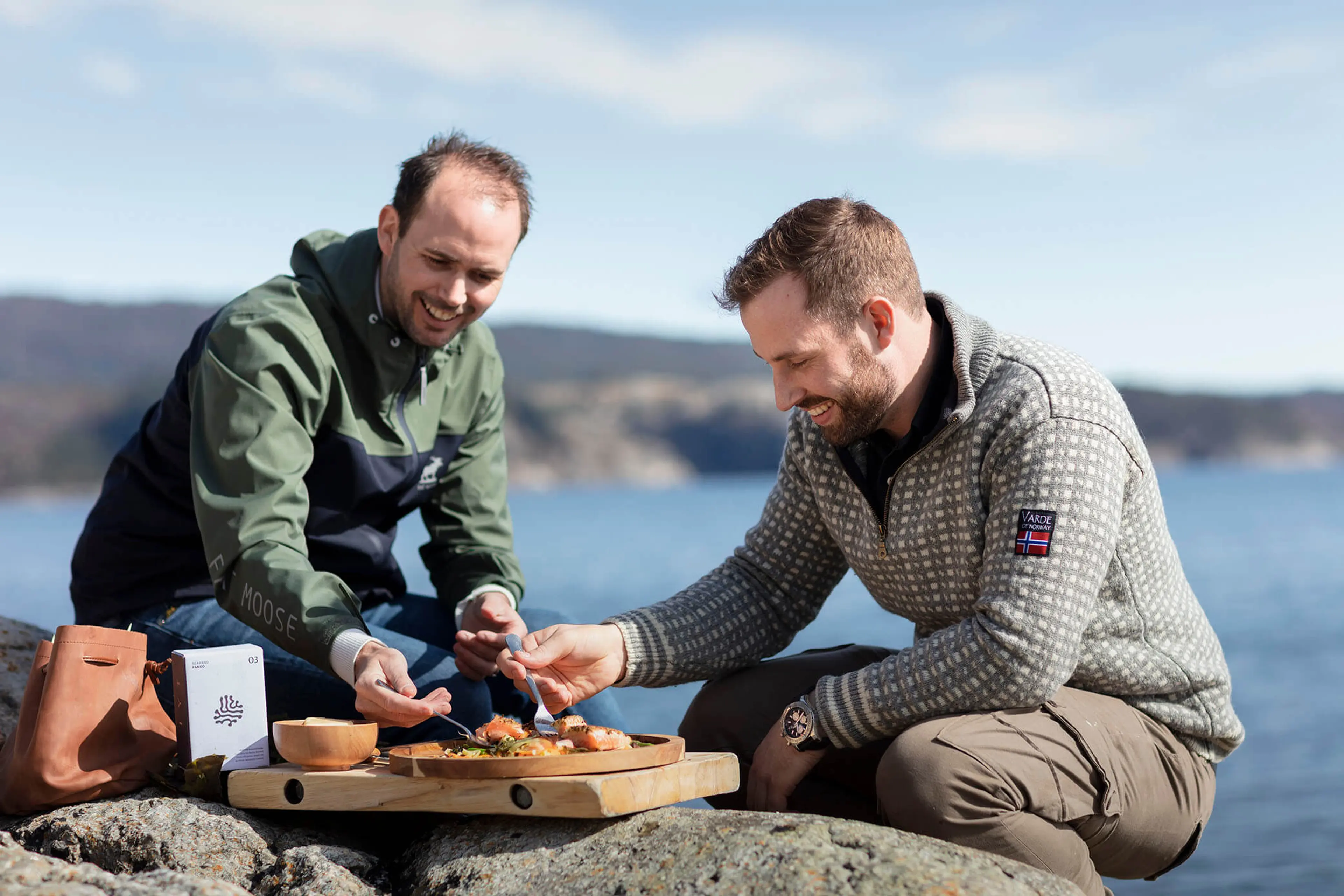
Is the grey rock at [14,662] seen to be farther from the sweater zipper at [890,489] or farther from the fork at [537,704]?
the sweater zipper at [890,489]

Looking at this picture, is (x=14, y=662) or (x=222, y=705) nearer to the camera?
(x=222, y=705)

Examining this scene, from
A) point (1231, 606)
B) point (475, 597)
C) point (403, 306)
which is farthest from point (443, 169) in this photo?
point (1231, 606)

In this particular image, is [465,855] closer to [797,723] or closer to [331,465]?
[797,723]

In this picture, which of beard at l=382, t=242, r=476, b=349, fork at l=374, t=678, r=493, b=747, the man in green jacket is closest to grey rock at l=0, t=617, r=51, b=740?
the man in green jacket

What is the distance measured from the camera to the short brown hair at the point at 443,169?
4.46 meters

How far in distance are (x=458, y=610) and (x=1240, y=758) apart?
67.6 ft

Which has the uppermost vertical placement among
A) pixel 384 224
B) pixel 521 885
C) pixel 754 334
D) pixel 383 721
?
pixel 384 224

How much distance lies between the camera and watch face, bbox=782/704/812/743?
3346 millimetres

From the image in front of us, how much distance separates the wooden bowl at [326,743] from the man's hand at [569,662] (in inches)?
17.5

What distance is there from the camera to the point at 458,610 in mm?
4719

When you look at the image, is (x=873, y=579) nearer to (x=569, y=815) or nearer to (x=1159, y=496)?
(x=1159, y=496)

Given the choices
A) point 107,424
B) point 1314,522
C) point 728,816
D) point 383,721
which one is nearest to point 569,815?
point 728,816

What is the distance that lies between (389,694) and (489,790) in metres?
0.44

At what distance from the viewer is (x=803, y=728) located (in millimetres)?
3355
